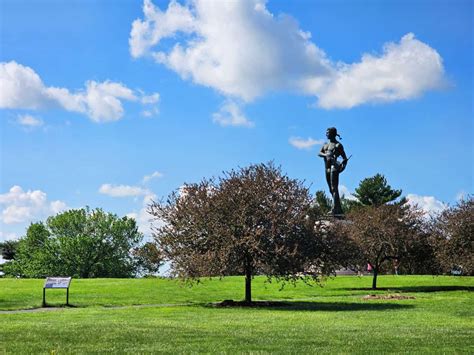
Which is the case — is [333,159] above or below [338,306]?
above

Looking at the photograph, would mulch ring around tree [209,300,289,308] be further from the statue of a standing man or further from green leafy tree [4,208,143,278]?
green leafy tree [4,208,143,278]

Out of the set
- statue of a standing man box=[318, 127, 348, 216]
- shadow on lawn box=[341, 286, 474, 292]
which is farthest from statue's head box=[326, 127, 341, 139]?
shadow on lawn box=[341, 286, 474, 292]

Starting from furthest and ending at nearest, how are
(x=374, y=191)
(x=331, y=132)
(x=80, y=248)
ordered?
(x=374, y=191) < (x=80, y=248) < (x=331, y=132)

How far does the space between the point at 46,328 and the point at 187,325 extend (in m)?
3.57

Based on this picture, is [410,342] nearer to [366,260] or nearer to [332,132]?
[366,260]

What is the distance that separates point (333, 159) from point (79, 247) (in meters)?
41.0

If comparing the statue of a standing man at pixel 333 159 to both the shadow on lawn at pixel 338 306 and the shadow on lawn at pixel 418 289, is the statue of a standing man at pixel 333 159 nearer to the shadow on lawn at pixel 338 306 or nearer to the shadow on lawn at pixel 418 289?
the shadow on lawn at pixel 418 289

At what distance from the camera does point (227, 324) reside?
17594 mm

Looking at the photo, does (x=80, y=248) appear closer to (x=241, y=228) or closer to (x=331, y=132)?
(x=331, y=132)

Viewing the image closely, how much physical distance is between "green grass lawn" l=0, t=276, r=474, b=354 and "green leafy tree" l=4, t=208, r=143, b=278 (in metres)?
45.8

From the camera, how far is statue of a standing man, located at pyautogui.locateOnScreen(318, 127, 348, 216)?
4822cm

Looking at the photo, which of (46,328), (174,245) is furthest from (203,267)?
(46,328)

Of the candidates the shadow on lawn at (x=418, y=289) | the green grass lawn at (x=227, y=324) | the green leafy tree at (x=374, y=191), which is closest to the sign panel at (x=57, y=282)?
the green grass lawn at (x=227, y=324)

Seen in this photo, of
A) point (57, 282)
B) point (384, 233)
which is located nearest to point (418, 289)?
point (384, 233)
